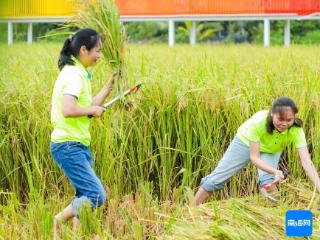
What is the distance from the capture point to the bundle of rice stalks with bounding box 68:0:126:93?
394cm

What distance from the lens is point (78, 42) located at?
11.6ft

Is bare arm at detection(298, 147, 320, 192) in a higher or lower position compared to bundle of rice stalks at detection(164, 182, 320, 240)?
higher

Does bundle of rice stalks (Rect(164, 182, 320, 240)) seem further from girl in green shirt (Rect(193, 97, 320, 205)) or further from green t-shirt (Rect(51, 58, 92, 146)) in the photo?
green t-shirt (Rect(51, 58, 92, 146))

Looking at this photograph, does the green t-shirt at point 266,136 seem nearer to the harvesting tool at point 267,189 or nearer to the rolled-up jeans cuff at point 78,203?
the harvesting tool at point 267,189

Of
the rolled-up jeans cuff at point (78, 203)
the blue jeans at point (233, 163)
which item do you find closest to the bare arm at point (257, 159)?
the blue jeans at point (233, 163)

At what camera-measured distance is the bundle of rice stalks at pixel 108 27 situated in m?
3.94

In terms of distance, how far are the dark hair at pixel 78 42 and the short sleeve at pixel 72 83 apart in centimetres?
8

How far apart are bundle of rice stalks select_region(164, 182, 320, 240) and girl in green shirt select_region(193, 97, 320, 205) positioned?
4.4 inches

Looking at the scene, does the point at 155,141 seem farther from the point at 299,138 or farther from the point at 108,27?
the point at 299,138

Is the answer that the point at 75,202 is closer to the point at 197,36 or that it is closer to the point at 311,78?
the point at 311,78

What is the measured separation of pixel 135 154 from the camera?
171 inches

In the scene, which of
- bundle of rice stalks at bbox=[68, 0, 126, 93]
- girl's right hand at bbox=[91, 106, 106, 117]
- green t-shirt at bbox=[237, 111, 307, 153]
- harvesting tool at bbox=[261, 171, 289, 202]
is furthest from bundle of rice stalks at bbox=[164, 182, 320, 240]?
bundle of rice stalks at bbox=[68, 0, 126, 93]

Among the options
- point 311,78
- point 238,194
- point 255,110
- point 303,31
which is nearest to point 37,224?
point 238,194

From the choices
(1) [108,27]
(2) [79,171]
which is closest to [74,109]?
(2) [79,171]
